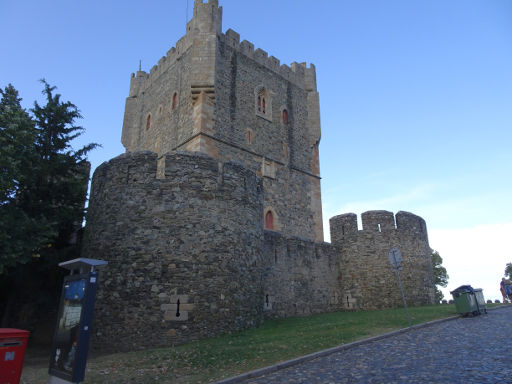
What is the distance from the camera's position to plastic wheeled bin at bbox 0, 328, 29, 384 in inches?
223

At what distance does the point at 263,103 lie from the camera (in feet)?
81.6

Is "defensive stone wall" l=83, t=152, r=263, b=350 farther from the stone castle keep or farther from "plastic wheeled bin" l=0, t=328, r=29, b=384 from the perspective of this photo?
"plastic wheeled bin" l=0, t=328, r=29, b=384

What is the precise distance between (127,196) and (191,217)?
69.8 inches

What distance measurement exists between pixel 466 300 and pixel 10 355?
11.8 meters

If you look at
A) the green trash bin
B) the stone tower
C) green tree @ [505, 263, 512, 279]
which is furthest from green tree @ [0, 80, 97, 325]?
green tree @ [505, 263, 512, 279]

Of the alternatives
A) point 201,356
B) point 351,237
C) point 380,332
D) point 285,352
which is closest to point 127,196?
point 201,356

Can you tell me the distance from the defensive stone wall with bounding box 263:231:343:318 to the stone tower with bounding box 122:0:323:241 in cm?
560

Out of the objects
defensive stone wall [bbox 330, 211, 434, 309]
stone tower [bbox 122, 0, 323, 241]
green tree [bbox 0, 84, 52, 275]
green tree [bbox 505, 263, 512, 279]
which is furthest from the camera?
green tree [bbox 505, 263, 512, 279]

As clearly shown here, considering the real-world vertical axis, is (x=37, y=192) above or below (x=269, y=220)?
below

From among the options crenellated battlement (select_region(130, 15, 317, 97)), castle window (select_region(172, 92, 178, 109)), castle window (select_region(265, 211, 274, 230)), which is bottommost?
castle window (select_region(265, 211, 274, 230))

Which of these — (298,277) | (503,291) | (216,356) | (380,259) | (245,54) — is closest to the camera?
(216,356)

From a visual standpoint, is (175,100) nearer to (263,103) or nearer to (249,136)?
(249,136)

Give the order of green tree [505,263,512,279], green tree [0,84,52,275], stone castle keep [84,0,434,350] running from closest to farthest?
green tree [0,84,52,275] < stone castle keep [84,0,434,350] < green tree [505,263,512,279]

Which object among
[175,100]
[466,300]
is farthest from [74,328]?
[175,100]
